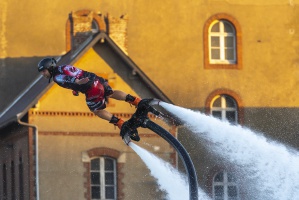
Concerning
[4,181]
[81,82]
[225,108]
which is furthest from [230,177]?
[81,82]

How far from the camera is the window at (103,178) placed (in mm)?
56156

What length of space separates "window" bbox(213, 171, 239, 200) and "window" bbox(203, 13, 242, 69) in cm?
477

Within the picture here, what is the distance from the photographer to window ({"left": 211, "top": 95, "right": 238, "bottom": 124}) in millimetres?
63253

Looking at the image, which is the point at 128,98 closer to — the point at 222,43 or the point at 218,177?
the point at 218,177

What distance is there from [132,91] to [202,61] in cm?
956

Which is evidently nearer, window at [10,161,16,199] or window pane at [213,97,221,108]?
window at [10,161,16,199]

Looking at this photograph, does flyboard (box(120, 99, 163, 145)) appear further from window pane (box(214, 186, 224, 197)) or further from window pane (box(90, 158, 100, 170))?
window pane (box(214, 186, 224, 197))

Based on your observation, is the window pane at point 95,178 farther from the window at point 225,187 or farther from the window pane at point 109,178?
the window at point 225,187

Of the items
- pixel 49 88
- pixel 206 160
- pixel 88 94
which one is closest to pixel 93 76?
pixel 88 94

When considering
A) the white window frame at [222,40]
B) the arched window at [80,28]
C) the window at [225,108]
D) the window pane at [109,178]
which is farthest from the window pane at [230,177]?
the arched window at [80,28]

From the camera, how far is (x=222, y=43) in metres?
64.2

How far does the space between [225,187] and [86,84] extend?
27664 mm

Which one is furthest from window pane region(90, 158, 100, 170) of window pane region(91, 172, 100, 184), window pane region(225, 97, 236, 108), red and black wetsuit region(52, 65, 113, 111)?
red and black wetsuit region(52, 65, 113, 111)

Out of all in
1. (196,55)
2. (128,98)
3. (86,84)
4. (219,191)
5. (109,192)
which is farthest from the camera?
(196,55)
